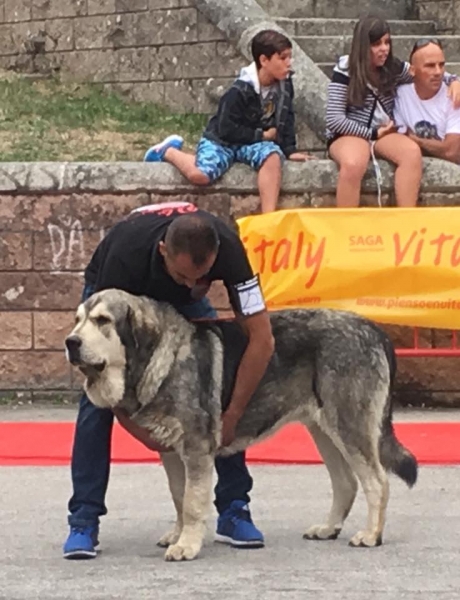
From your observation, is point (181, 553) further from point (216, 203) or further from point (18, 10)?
point (18, 10)

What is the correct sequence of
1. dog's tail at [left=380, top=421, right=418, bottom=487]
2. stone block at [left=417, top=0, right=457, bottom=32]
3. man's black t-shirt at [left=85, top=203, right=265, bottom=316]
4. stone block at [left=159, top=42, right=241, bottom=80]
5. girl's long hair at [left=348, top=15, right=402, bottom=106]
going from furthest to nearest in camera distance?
stone block at [left=417, top=0, right=457, bottom=32]
stone block at [left=159, top=42, right=241, bottom=80]
girl's long hair at [left=348, top=15, right=402, bottom=106]
dog's tail at [left=380, top=421, right=418, bottom=487]
man's black t-shirt at [left=85, top=203, right=265, bottom=316]

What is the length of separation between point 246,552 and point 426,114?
4.32 m

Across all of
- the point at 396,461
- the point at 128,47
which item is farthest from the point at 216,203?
the point at 128,47

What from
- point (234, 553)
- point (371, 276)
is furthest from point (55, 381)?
point (234, 553)


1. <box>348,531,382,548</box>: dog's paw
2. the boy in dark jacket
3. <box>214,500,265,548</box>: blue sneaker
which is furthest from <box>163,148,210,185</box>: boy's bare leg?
<box>348,531,382,548</box>: dog's paw

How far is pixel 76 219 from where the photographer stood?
9.86 meters

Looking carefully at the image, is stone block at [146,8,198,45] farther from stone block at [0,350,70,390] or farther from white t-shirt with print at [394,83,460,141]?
stone block at [0,350,70,390]

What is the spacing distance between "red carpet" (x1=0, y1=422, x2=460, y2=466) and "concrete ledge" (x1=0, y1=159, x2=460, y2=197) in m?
1.61

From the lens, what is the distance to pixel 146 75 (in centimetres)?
1345

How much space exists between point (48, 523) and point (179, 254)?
182cm

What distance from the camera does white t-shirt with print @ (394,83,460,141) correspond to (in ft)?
32.2

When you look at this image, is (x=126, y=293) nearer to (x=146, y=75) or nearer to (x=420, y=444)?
(x=420, y=444)

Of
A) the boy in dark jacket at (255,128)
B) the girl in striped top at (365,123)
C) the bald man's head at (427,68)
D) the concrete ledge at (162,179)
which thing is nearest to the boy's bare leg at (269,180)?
the boy in dark jacket at (255,128)

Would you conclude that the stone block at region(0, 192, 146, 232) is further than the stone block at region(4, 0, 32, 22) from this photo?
No
